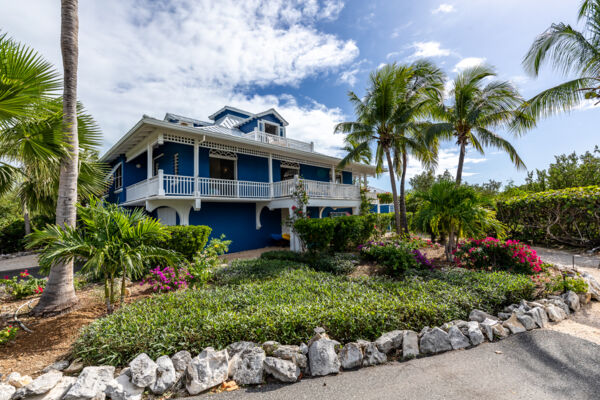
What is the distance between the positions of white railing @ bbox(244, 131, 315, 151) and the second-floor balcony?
2760 millimetres

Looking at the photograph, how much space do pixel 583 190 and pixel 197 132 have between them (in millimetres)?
14180

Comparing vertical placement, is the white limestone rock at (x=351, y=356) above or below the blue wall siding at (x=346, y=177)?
below

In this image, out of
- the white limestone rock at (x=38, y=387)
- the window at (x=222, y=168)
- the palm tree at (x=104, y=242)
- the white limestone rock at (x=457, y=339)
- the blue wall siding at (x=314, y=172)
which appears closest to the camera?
the white limestone rock at (x=38, y=387)

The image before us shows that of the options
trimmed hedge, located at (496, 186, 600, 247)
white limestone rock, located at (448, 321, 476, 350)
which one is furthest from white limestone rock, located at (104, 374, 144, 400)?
trimmed hedge, located at (496, 186, 600, 247)

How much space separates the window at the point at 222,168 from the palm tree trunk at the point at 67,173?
762 cm

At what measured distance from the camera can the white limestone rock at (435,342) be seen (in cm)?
297

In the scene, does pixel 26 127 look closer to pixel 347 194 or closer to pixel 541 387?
A: pixel 541 387

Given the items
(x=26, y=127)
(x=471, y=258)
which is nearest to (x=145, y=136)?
(x=26, y=127)

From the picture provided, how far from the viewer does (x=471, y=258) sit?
6.00 metres

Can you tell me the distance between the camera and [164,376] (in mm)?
2445

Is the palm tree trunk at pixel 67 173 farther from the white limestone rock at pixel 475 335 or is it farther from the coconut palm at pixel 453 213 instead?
the coconut palm at pixel 453 213

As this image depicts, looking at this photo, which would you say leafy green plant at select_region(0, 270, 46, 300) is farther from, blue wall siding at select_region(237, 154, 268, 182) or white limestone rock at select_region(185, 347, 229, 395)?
blue wall siding at select_region(237, 154, 268, 182)

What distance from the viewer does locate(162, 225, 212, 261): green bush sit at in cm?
725

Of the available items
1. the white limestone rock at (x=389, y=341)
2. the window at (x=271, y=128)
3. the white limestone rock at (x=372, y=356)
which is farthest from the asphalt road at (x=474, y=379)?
the window at (x=271, y=128)
